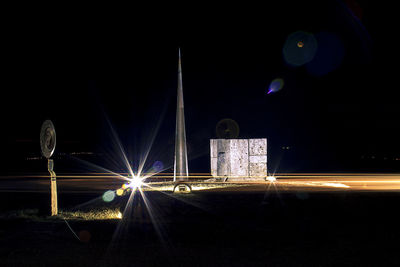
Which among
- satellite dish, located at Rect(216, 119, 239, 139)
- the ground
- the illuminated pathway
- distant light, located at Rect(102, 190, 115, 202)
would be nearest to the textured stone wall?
the illuminated pathway

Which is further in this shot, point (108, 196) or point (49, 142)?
point (108, 196)

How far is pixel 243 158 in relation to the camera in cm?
1903

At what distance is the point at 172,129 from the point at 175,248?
57.7m

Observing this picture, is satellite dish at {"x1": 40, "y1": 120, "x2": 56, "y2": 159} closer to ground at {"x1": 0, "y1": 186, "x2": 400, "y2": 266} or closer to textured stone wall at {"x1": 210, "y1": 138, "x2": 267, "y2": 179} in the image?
ground at {"x1": 0, "y1": 186, "x2": 400, "y2": 266}

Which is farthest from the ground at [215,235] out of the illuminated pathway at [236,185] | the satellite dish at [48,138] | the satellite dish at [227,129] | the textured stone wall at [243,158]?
the satellite dish at [227,129]

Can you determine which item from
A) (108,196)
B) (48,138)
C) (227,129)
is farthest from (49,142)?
(227,129)

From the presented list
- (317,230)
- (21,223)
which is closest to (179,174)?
(21,223)

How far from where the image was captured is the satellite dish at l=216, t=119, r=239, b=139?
19.9 metres

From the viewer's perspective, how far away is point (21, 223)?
8367 millimetres

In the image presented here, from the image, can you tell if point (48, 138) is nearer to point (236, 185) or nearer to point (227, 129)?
point (236, 185)

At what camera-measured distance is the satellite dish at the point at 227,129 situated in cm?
1989

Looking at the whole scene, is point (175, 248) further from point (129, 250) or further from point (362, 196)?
point (362, 196)

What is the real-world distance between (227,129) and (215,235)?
43.6 feet

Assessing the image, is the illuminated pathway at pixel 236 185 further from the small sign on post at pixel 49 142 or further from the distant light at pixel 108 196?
the small sign on post at pixel 49 142
